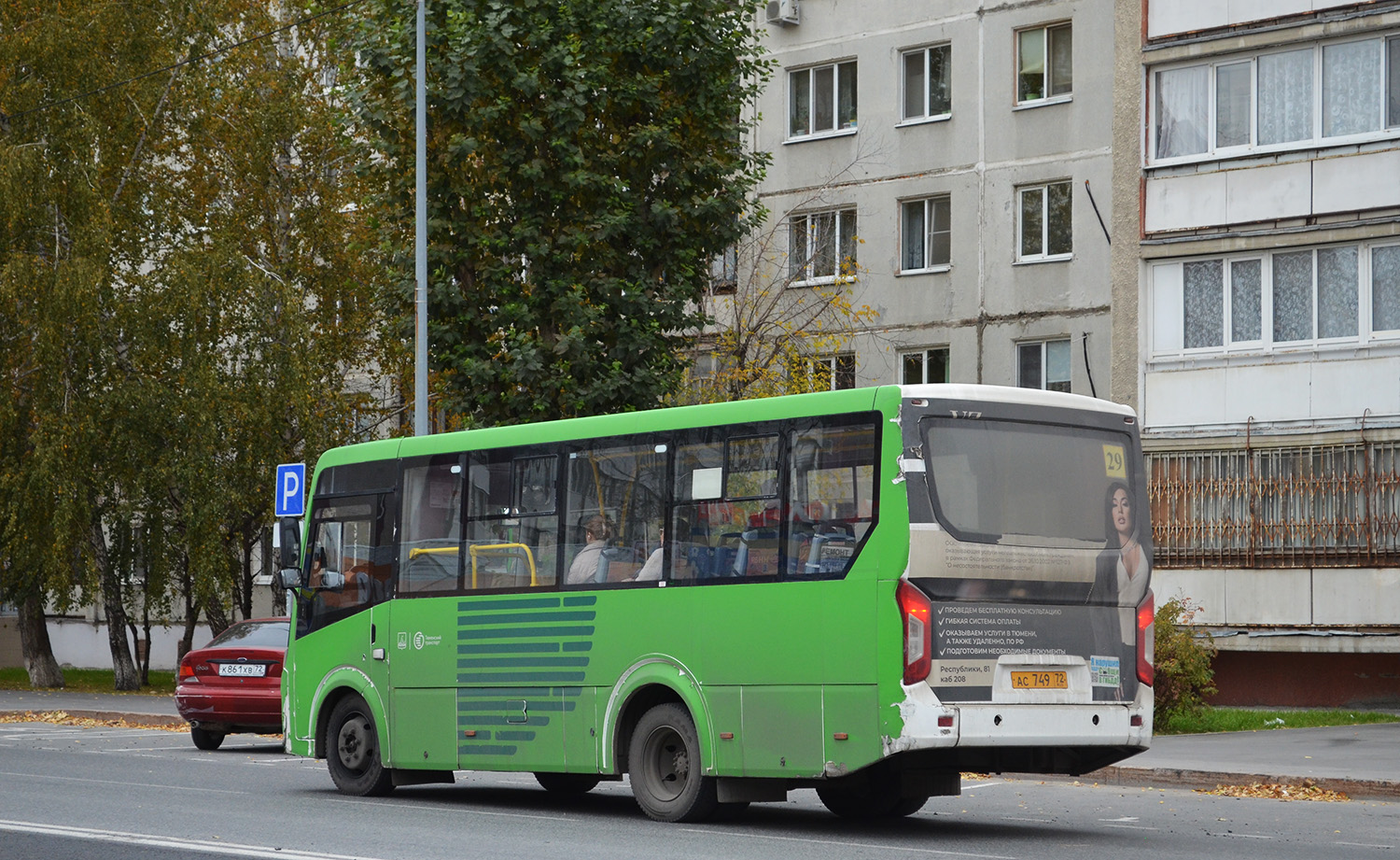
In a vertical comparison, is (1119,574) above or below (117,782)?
above

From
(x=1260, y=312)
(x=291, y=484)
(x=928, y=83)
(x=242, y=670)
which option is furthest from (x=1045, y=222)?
(x=242, y=670)

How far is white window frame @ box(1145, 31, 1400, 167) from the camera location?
29.5 meters

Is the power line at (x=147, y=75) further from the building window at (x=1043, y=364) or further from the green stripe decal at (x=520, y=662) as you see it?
the green stripe decal at (x=520, y=662)

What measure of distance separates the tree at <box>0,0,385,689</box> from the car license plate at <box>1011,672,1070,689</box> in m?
22.1

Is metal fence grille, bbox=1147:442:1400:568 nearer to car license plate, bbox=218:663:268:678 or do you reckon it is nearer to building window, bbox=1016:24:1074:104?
building window, bbox=1016:24:1074:104

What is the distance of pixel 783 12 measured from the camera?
39.0 meters

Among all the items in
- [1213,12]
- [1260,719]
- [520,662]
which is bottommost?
[1260,719]

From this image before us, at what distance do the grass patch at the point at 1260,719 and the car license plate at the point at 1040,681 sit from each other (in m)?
10.9

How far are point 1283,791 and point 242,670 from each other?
38.3ft

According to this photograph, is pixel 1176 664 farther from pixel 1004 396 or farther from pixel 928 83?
pixel 928 83

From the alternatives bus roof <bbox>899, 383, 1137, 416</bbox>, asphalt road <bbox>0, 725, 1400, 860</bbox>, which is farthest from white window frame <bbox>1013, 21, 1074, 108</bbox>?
bus roof <bbox>899, 383, 1137, 416</bbox>

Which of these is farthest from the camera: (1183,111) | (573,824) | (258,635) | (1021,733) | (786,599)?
(1183,111)

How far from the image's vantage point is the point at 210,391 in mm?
34875

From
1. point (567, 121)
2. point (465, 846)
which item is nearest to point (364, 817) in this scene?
point (465, 846)
